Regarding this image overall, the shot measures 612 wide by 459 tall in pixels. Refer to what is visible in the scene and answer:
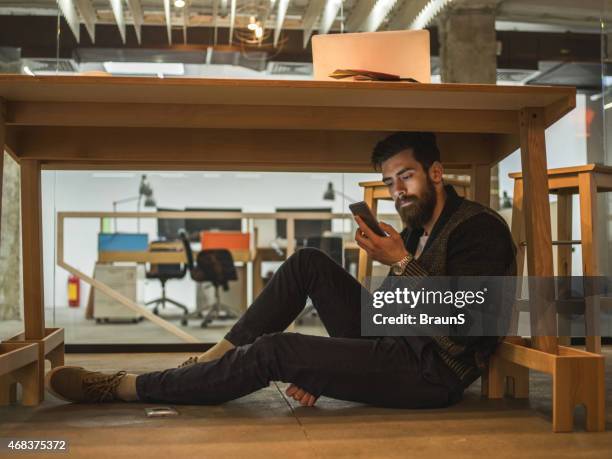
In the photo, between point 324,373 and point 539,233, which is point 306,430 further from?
point 539,233

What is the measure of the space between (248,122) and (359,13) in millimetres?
3676

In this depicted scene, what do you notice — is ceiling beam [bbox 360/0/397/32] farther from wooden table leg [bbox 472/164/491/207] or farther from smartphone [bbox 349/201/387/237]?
smartphone [bbox 349/201/387/237]

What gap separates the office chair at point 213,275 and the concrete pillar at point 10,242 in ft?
3.33

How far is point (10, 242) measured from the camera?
5793mm

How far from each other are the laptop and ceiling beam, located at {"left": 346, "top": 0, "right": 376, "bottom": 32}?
11.2 ft

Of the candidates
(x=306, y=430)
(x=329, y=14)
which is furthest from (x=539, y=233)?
(x=329, y=14)

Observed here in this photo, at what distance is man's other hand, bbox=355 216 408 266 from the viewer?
1.75 metres

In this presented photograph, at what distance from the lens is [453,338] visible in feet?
5.65

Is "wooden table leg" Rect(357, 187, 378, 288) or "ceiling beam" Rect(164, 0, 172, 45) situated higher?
"ceiling beam" Rect(164, 0, 172, 45)

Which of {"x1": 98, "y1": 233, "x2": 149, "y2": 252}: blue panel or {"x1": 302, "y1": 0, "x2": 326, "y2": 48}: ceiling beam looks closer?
{"x1": 98, "y1": 233, "x2": 149, "y2": 252}: blue panel

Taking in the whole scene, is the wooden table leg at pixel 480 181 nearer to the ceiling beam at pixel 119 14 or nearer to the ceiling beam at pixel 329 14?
the ceiling beam at pixel 329 14

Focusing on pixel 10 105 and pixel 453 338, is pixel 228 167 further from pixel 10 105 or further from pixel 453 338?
pixel 453 338

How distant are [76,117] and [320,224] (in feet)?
7.35

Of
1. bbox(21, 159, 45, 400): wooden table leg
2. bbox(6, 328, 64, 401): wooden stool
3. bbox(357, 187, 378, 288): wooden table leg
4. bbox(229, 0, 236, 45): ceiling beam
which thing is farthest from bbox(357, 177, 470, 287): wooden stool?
bbox(229, 0, 236, 45): ceiling beam
